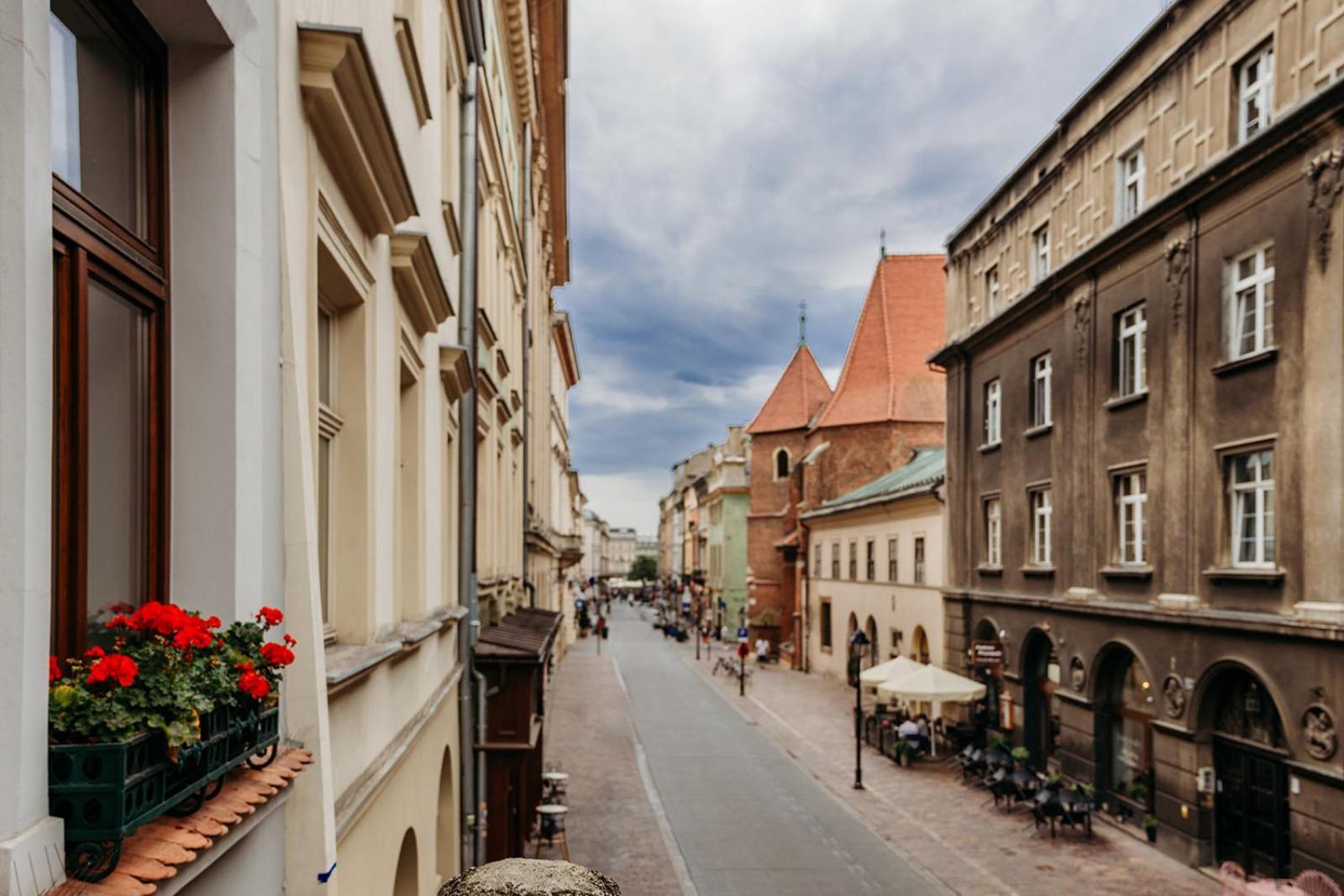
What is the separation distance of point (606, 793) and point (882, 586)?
17.9 m

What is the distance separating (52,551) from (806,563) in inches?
1933

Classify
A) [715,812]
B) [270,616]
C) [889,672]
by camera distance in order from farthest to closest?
[889,672] → [715,812] → [270,616]

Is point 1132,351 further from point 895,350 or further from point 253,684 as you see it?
point 895,350

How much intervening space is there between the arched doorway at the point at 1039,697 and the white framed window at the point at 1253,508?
7.44 meters

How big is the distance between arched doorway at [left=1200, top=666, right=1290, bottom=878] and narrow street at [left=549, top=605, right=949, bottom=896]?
442cm

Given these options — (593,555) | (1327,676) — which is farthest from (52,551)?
(593,555)

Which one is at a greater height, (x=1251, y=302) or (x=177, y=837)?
(x=1251, y=302)

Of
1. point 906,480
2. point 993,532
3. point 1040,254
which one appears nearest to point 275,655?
point 1040,254

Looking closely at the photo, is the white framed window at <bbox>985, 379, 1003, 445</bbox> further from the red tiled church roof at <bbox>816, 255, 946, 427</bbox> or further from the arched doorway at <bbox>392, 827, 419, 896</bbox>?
the arched doorway at <bbox>392, 827, 419, 896</bbox>

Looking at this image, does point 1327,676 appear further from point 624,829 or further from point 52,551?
point 52,551

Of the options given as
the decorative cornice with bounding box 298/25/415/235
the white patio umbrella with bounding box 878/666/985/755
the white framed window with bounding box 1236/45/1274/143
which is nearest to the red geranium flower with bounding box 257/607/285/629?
the decorative cornice with bounding box 298/25/415/235

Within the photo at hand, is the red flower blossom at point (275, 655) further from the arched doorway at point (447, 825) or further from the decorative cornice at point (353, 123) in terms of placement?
the arched doorway at point (447, 825)

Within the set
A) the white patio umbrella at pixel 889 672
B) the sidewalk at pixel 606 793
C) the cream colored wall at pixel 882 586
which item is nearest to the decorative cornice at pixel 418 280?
the sidewalk at pixel 606 793

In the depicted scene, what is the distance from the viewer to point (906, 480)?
1513 inches
